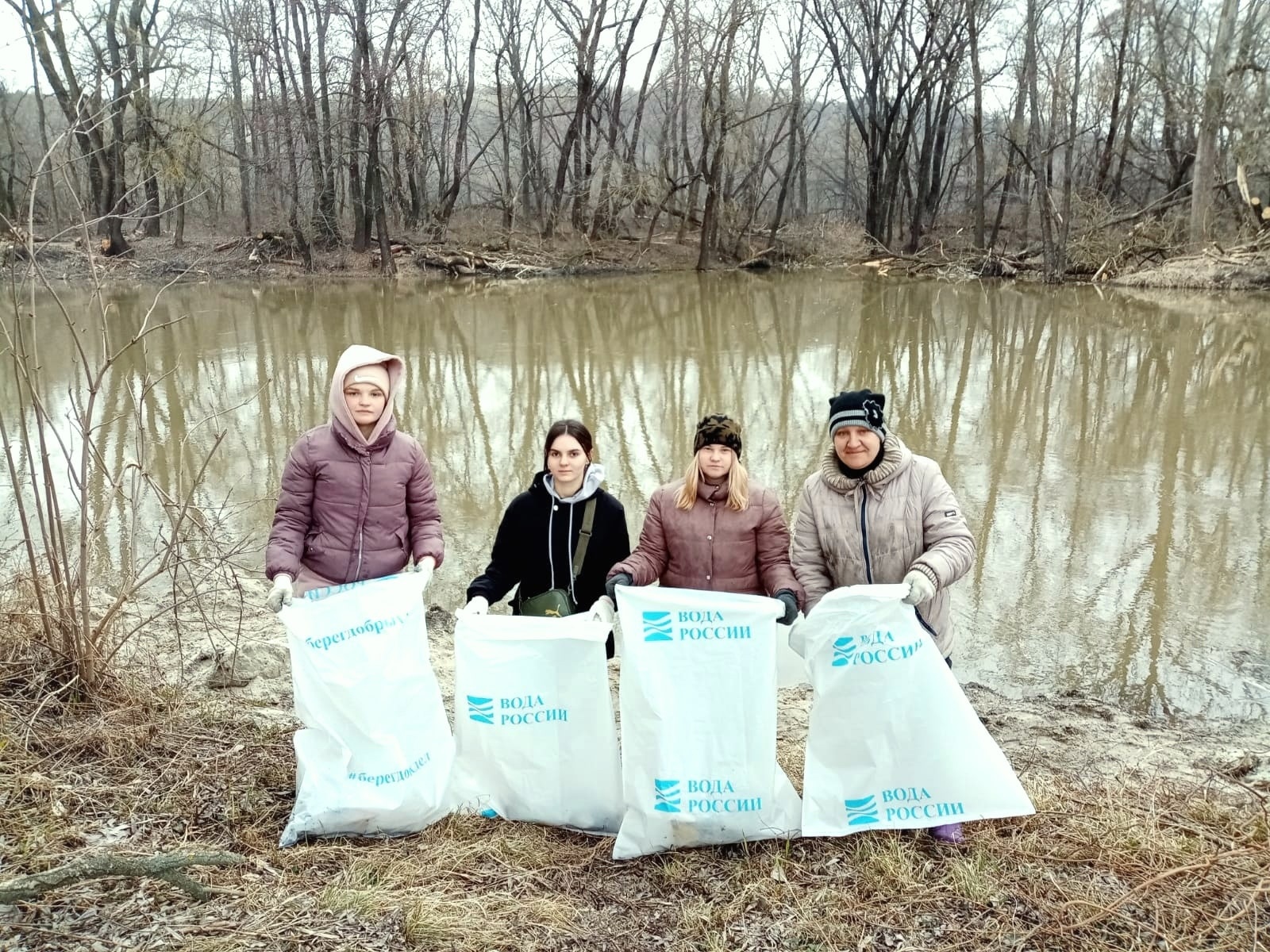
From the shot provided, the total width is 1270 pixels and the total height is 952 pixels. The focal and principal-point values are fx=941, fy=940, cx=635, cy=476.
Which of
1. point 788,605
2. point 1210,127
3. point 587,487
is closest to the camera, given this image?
point 788,605

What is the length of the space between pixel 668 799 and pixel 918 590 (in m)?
0.84

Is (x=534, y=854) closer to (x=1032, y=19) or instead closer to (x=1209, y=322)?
(x=1209, y=322)

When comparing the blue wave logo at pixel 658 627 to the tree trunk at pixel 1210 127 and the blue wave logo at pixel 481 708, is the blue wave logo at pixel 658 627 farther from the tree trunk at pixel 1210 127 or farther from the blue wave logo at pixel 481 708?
the tree trunk at pixel 1210 127

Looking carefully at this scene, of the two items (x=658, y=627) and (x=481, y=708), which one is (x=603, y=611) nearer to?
(x=658, y=627)

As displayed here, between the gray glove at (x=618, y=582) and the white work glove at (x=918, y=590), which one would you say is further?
the gray glove at (x=618, y=582)

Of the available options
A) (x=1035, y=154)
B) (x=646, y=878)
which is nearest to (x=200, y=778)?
(x=646, y=878)

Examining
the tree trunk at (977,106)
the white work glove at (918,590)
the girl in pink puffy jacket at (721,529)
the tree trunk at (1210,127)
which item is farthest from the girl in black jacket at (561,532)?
the tree trunk at (977,106)

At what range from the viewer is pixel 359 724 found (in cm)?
244

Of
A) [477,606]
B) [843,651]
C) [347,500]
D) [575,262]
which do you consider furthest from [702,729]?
[575,262]

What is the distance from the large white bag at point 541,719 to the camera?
252 cm

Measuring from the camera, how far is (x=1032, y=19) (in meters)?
22.0

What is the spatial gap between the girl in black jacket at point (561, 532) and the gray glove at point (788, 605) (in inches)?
22.8

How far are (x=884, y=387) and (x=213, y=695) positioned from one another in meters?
7.82

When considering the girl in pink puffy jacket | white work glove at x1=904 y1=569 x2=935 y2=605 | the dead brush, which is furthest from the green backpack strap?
white work glove at x1=904 y1=569 x2=935 y2=605
